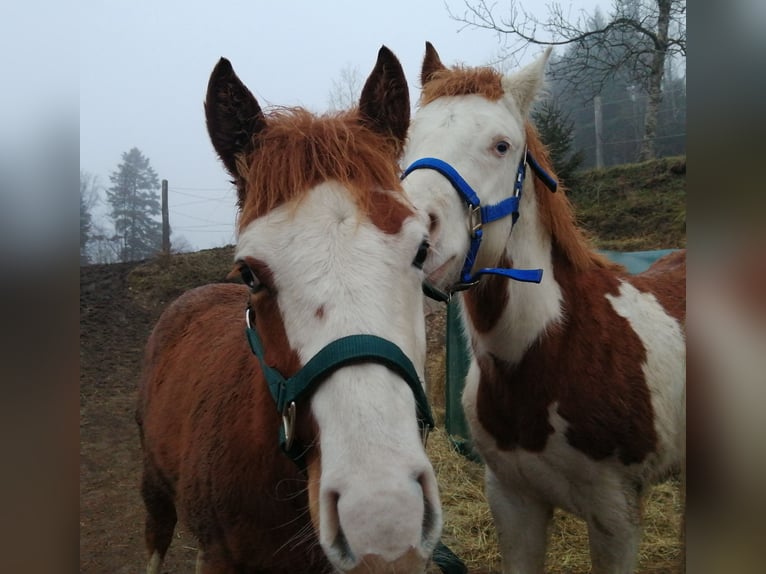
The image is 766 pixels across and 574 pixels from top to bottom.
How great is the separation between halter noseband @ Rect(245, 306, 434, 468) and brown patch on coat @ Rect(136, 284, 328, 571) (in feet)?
0.13

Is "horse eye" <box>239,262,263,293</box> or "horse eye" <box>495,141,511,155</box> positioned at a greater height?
"horse eye" <box>495,141,511,155</box>

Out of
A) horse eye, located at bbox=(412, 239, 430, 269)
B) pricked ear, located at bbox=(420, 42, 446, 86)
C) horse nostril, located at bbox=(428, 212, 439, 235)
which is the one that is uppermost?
pricked ear, located at bbox=(420, 42, 446, 86)

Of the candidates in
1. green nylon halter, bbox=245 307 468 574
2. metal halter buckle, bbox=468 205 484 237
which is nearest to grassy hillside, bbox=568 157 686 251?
metal halter buckle, bbox=468 205 484 237

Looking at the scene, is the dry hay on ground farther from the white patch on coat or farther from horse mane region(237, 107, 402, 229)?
horse mane region(237, 107, 402, 229)

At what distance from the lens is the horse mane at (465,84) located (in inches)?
80.1

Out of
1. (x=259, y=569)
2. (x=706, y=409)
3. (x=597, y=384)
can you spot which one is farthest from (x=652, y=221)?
(x=259, y=569)

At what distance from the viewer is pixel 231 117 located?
4.40 ft

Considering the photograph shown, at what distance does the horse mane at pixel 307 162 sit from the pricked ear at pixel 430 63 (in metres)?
1.09

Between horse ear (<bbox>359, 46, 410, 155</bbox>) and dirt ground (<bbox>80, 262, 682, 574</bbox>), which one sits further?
dirt ground (<bbox>80, 262, 682, 574</bbox>)

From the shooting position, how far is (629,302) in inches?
88.1

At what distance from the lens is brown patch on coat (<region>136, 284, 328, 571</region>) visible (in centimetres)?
138

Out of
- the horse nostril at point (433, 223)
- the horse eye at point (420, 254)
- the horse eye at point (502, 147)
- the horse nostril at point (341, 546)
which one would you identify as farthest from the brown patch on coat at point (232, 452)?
the horse eye at point (502, 147)

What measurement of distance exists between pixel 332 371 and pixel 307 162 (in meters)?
0.52

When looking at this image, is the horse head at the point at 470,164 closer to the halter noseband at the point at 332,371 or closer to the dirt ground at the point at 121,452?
the halter noseband at the point at 332,371
